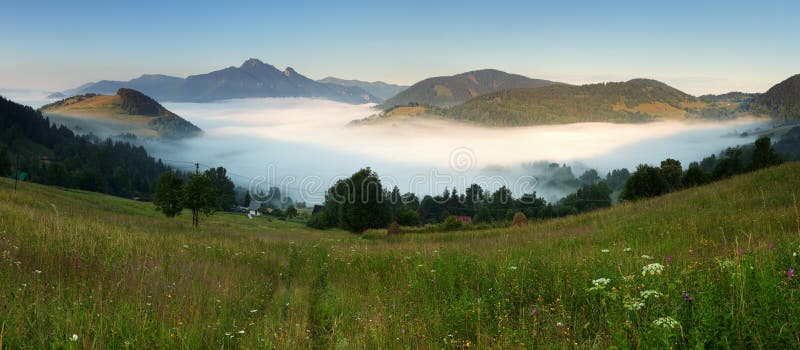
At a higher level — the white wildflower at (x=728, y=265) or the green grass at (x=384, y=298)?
the white wildflower at (x=728, y=265)

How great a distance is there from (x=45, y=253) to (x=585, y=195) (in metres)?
135

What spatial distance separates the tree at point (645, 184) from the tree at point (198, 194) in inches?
2060

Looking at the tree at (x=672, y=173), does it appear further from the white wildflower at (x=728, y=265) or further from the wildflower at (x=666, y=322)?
the wildflower at (x=666, y=322)

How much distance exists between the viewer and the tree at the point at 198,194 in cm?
4412

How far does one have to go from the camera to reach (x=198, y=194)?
44.6m

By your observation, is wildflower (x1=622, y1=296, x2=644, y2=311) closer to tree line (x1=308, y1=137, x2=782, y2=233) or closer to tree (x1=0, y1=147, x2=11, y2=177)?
tree line (x1=308, y1=137, x2=782, y2=233)

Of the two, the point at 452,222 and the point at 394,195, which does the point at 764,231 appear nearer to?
the point at 452,222

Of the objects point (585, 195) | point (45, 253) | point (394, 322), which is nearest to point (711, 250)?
point (394, 322)

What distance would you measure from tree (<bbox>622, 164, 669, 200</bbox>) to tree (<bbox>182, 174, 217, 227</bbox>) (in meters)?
52.3

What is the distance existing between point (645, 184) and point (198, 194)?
55171 mm

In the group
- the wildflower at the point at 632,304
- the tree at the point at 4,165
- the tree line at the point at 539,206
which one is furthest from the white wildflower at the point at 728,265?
the tree at the point at 4,165

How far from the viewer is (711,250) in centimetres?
841

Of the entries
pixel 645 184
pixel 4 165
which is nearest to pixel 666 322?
pixel 645 184

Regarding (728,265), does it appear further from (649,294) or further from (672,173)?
(672,173)
